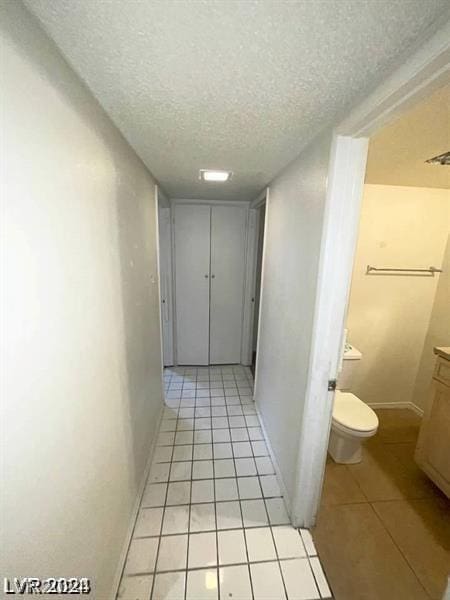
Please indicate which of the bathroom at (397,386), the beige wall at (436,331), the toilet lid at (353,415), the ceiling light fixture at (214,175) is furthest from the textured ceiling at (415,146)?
the toilet lid at (353,415)

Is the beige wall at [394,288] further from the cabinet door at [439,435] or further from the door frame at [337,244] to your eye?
the door frame at [337,244]

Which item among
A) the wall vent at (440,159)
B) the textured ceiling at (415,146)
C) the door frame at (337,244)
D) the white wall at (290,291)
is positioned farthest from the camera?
the wall vent at (440,159)

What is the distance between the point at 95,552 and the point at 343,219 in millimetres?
1671

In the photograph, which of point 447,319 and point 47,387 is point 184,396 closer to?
point 47,387

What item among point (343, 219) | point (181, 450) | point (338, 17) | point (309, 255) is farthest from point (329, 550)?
point (338, 17)

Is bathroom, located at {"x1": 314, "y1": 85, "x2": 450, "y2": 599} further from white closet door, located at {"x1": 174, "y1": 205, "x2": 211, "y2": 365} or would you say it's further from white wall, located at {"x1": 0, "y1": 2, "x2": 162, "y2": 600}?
white closet door, located at {"x1": 174, "y1": 205, "x2": 211, "y2": 365}

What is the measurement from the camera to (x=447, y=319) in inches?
83.7

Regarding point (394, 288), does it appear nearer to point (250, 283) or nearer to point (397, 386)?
point (397, 386)

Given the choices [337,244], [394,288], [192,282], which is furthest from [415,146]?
[192,282]

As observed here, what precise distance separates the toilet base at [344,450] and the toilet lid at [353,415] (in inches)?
5.3

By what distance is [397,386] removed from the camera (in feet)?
7.99

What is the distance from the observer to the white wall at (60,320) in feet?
1.73

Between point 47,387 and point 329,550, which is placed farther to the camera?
point 329,550

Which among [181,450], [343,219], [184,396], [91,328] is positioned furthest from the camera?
[184,396]
